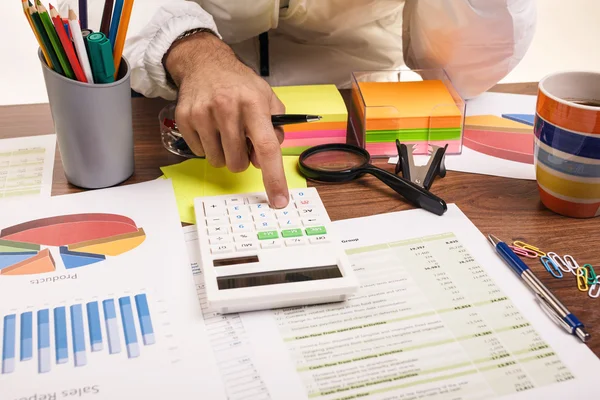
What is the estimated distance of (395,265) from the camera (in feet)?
2.02

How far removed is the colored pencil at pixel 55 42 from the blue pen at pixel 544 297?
1.51 feet

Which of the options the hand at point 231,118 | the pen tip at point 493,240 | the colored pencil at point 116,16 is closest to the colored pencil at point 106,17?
the colored pencil at point 116,16

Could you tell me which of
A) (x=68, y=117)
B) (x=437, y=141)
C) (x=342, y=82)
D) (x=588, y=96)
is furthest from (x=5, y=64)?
(x=588, y=96)

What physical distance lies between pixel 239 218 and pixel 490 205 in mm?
276

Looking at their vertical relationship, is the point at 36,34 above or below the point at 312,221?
above

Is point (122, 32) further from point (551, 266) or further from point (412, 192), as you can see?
point (551, 266)

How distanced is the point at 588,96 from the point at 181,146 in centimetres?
47

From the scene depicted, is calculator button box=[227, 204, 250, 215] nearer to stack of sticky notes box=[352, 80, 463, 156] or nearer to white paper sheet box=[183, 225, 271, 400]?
white paper sheet box=[183, 225, 271, 400]

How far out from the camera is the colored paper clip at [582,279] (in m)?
0.58

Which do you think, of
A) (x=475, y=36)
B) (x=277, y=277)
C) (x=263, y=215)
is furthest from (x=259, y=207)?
(x=475, y=36)

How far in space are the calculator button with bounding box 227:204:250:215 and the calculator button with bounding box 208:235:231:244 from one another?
0.15ft

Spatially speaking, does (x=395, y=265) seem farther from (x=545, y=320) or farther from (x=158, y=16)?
(x=158, y=16)

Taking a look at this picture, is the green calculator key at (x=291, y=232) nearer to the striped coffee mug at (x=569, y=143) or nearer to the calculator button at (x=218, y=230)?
the calculator button at (x=218, y=230)

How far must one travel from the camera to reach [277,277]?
57 centimetres
